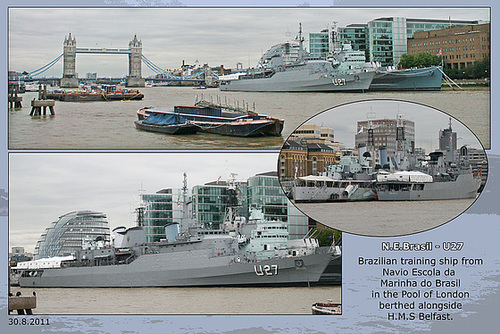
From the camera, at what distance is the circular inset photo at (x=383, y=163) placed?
37.9 feet

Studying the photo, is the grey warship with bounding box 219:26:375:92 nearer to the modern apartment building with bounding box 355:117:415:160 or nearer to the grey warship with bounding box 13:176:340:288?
the modern apartment building with bounding box 355:117:415:160

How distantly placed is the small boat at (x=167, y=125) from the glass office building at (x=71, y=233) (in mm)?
1394

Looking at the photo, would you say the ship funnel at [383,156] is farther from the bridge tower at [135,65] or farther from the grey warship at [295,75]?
the bridge tower at [135,65]

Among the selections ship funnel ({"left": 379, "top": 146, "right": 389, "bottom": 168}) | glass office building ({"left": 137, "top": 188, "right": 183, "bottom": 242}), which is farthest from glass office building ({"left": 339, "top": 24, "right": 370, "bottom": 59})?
glass office building ({"left": 137, "top": 188, "right": 183, "bottom": 242})

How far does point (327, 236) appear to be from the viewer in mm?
12227

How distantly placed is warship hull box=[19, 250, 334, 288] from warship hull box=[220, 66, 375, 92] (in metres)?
2.54

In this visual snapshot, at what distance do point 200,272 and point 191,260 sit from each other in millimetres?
233

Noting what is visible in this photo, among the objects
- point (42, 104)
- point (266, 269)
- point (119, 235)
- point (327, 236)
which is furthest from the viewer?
point (119, 235)

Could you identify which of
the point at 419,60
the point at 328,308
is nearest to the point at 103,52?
the point at 419,60

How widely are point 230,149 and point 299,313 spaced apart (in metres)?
2.41

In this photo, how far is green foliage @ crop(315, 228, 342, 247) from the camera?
1194 centimetres

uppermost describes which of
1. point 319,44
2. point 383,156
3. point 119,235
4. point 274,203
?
point 319,44

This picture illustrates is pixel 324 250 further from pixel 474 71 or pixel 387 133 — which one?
pixel 474 71

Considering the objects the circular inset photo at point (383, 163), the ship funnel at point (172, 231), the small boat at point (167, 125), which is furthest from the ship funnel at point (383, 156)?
the ship funnel at point (172, 231)
